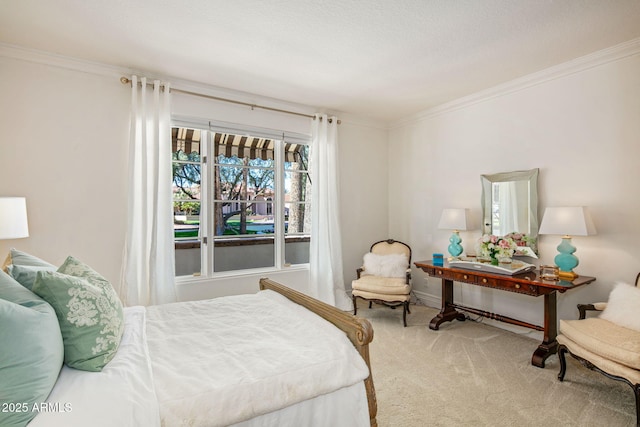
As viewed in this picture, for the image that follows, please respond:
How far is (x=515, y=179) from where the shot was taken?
3.48 m

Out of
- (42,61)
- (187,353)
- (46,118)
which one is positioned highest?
(42,61)

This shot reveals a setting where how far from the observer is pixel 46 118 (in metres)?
2.88

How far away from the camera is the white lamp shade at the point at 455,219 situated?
375 cm

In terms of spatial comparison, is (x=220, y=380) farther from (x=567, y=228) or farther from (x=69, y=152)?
(x=567, y=228)

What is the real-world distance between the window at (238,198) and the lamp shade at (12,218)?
1.40 m

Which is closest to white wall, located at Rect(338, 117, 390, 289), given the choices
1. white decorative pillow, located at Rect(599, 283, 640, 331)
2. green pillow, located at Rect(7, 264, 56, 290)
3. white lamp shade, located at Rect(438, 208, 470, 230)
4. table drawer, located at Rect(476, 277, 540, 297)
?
white lamp shade, located at Rect(438, 208, 470, 230)

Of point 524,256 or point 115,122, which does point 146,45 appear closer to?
point 115,122

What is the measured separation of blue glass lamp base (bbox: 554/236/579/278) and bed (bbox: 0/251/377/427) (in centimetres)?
226

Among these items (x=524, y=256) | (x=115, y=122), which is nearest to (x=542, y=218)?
(x=524, y=256)

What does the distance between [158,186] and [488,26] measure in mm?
3192

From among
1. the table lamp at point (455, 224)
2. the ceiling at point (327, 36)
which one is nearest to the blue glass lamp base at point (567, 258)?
the table lamp at point (455, 224)

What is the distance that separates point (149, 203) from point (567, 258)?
153 inches

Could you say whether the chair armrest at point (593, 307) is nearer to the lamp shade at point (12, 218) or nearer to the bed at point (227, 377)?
the bed at point (227, 377)

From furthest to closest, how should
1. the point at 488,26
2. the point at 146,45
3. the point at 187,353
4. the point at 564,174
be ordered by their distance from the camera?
the point at 564,174, the point at 146,45, the point at 488,26, the point at 187,353
